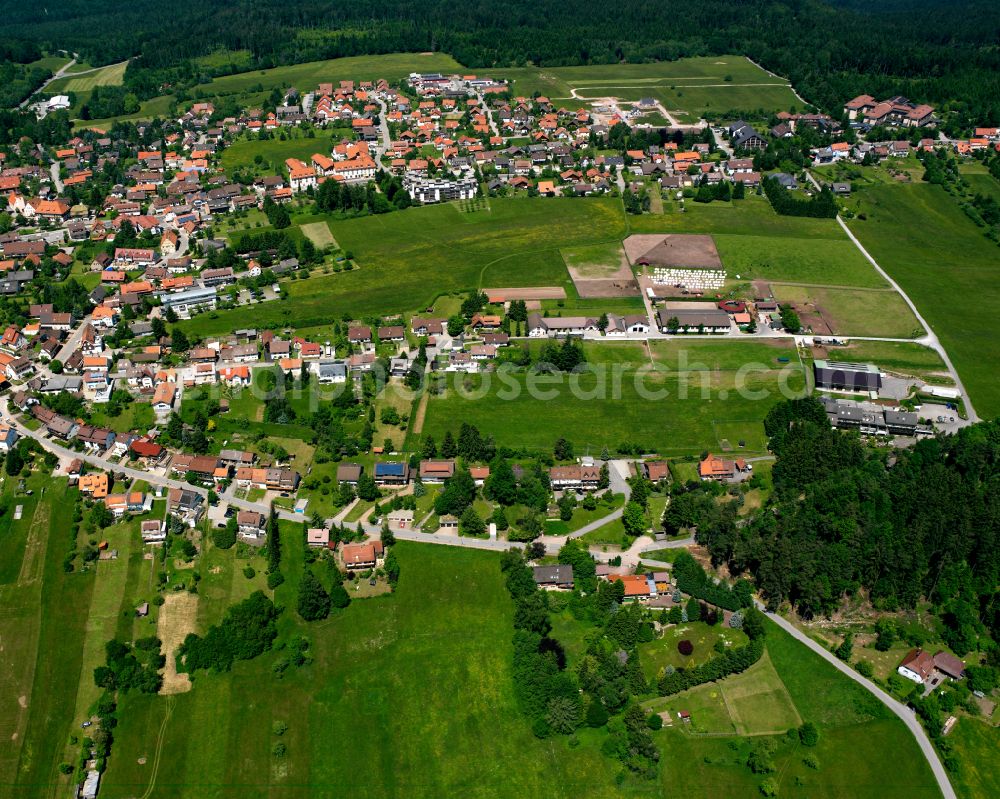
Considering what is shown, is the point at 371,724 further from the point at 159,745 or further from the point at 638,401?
the point at 638,401

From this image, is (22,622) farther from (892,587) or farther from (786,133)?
(786,133)

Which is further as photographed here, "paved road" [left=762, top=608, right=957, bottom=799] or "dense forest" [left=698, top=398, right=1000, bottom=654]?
"dense forest" [left=698, top=398, right=1000, bottom=654]

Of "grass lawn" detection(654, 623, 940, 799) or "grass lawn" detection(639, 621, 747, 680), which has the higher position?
"grass lawn" detection(654, 623, 940, 799)

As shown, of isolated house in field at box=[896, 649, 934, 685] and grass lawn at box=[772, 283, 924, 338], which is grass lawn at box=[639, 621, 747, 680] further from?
grass lawn at box=[772, 283, 924, 338]

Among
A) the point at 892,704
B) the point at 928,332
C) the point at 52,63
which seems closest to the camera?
the point at 892,704

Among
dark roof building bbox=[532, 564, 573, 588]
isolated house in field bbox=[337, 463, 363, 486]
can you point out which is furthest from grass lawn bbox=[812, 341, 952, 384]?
isolated house in field bbox=[337, 463, 363, 486]

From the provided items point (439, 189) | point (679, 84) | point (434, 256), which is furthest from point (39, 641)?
point (679, 84)

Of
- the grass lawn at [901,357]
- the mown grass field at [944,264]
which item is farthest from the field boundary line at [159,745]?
the mown grass field at [944,264]
